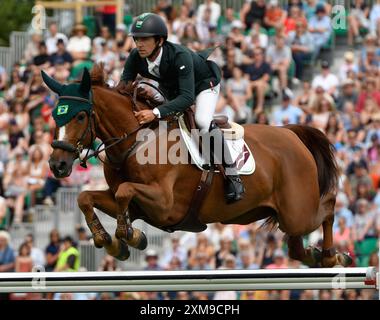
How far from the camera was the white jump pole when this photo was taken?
8453 mm

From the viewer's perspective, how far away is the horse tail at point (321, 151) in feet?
36.2

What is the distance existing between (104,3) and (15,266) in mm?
5073

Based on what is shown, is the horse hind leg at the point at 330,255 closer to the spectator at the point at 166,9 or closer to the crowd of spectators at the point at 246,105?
the crowd of spectators at the point at 246,105

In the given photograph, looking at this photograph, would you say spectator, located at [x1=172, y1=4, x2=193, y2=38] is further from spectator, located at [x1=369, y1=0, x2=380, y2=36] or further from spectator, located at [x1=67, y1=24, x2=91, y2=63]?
spectator, located at [x1=369, y1=0, x2=380, y2=36]

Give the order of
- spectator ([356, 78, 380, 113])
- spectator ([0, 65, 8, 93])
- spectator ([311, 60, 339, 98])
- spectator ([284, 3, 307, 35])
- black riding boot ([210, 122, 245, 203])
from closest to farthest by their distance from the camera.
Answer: black riding boot ([210, 122, 245, 203]) → spectator ([356, 78, 380, 113]) → spectator ([311, 60, 339, 98]) → spectator ([284, 3, 307, 35]) → spectator ([0, 65, 8, 93])

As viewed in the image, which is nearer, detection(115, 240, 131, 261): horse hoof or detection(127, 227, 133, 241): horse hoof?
detection(127, 227, 133, 241): horse hoof

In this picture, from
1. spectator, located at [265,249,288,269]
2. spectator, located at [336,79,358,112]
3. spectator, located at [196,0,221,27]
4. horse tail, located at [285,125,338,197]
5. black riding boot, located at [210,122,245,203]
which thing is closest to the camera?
black riding boot, located at [210,122,245,203]

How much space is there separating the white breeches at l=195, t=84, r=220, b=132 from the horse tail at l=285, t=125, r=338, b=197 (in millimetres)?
1360

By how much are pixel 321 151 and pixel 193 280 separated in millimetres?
2867

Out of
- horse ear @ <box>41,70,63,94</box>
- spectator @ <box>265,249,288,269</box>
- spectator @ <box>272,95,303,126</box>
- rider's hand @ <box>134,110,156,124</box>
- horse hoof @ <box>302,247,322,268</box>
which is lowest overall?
spectator @ <box>265,249,288,269</box>

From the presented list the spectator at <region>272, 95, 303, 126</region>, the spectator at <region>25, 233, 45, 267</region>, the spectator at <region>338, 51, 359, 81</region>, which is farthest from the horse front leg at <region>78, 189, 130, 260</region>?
the spectator at <region>338, 51, 359, 81</region>

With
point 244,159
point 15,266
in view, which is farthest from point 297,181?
point 15,266

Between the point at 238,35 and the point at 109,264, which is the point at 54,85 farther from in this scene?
the point at 238,35

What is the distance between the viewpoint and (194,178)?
32.6 ft
